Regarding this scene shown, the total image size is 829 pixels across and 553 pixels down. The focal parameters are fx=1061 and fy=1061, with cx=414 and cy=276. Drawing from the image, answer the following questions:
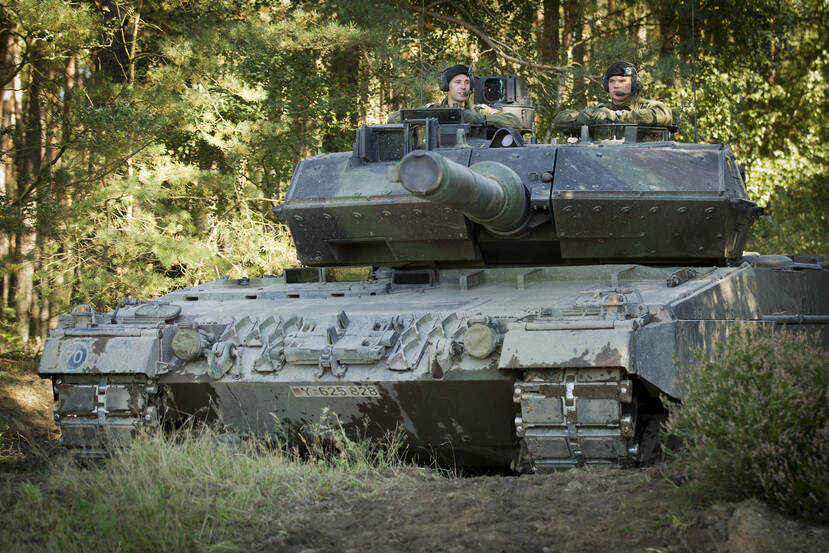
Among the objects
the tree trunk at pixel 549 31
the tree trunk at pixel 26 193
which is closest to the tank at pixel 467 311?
the tree trunk at pixel 26 193

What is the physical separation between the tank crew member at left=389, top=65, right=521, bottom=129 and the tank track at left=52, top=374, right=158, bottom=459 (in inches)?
149

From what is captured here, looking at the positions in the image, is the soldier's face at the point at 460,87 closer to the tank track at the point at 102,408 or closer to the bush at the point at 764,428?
the tank track at the point at 102,408

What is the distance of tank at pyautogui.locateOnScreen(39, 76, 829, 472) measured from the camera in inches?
282

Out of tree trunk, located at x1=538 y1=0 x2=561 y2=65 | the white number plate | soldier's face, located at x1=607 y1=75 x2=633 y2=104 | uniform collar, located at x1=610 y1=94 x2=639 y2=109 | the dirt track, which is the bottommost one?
the dirt track

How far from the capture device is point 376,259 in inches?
385

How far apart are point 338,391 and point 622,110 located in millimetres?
4503

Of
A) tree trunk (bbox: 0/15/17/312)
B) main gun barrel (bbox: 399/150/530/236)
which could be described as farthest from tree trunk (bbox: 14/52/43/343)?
main gun barrel (bbox: 399/150/530/236)

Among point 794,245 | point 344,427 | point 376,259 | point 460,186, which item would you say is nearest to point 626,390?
point 460,186

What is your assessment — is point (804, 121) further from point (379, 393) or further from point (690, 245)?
point (379, 393)

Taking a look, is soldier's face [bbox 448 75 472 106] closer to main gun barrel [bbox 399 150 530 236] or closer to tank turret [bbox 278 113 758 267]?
tank turret [bbox 278 113 758 267]

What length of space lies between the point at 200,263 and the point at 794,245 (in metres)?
13.7

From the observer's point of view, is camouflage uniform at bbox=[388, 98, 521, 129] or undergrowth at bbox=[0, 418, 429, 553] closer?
undergrowth at bbox=[0, 418, 429, 553]

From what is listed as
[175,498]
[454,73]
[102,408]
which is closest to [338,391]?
[102,408]

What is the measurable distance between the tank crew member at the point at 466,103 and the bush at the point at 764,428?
472cm
